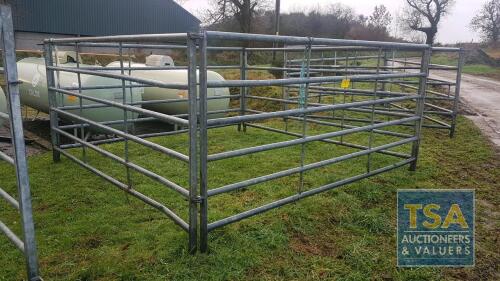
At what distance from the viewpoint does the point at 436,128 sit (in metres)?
7.64

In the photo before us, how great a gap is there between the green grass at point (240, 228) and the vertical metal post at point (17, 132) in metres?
0.46

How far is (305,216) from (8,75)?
2593mm

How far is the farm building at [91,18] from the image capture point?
2319cm

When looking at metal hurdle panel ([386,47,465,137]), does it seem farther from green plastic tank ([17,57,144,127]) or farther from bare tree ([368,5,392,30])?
bare tree ([368,5,392,30])

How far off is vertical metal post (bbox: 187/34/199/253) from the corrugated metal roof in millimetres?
19016

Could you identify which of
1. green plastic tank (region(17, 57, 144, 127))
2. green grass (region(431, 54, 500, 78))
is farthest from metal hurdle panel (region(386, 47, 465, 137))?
green grass (region(431, 54, 500, 78))

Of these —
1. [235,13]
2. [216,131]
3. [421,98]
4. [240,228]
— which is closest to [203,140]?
[240,228]

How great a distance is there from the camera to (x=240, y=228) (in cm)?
332

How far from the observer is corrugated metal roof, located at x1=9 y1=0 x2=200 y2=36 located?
23.3m

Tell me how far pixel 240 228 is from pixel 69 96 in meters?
4.84

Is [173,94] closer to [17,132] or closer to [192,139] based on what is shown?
[192,139]

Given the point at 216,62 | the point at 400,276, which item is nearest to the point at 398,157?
the point at 400,276

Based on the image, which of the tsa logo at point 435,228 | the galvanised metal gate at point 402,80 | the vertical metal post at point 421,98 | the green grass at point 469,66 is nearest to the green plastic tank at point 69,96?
the galvanised metal gate at point 402,80

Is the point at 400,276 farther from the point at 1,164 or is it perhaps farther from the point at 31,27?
the point at 31,27
